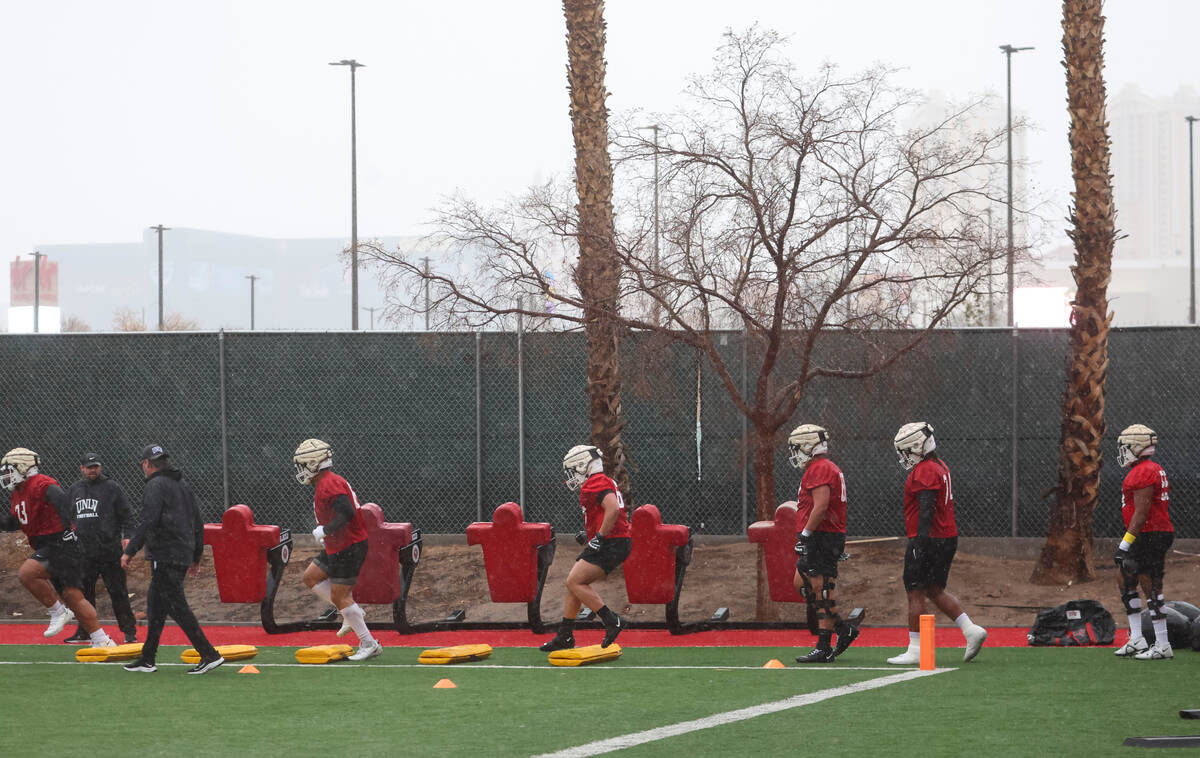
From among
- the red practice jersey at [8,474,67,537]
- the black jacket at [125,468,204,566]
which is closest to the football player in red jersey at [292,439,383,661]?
the black jacket at [125,468,204,566]

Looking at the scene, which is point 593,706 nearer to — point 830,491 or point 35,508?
point 830,491

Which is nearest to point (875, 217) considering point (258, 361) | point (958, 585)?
point (958, 585)

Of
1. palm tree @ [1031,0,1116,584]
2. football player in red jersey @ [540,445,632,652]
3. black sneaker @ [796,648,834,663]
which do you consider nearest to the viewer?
black sneaker @ [796,648,834,663]

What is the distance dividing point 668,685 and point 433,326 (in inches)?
223

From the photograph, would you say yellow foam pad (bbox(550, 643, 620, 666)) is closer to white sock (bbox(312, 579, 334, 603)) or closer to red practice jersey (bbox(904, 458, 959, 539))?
white sock (bbox(312, 579, 334, 603))

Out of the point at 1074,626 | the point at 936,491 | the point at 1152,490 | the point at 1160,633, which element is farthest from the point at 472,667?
the point at 1152,490

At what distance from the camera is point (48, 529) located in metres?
13.0

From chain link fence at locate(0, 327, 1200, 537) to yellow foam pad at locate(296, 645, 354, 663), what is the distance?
5090 millimetres

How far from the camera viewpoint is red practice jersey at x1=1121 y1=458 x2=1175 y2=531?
11.0 metres

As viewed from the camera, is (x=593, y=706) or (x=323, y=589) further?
(x=323, y=589)

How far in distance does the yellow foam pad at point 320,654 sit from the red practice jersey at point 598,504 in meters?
2.33

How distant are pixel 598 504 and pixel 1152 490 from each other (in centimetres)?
439

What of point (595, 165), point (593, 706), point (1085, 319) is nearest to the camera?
point (593, 706)

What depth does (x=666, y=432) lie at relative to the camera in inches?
682
